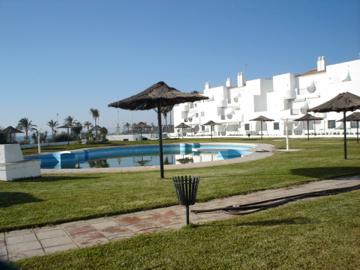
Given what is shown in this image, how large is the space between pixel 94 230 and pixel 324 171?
775cm

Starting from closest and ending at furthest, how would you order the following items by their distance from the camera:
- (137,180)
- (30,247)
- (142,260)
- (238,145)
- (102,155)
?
(142,260) < (30,247) < (137,180) < (238,145) < (102,155)

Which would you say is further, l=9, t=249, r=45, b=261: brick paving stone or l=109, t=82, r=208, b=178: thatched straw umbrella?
l=109, t=82, r=208, b=178: thatched straw umbrella

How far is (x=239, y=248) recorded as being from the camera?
13.2ft

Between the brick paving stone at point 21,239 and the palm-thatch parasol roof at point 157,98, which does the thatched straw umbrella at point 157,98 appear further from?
the brick paving stone at point 21,239

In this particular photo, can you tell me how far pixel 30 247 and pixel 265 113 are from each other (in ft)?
154

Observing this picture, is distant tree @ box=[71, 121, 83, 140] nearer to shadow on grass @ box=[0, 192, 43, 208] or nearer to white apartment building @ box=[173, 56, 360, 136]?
white apartment building @ box=[173, 56, 360, 136]

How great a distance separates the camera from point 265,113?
4859cm

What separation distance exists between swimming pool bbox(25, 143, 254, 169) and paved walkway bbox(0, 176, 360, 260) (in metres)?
16.5

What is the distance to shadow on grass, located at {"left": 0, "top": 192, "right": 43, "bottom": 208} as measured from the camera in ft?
23.9

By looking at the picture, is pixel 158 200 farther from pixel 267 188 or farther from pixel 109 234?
pixel 267 188

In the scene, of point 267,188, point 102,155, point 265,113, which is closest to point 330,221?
point 267,188

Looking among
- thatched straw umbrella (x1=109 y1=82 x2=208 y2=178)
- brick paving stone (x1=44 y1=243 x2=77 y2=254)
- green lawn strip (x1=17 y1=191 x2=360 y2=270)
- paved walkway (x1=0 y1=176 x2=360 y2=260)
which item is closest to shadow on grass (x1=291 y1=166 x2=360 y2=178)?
paved walkway (x1=0 y1=176 x2=360 y2=260)

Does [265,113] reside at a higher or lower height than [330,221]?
higher

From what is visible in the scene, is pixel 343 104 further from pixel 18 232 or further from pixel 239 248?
pixel 18 232
